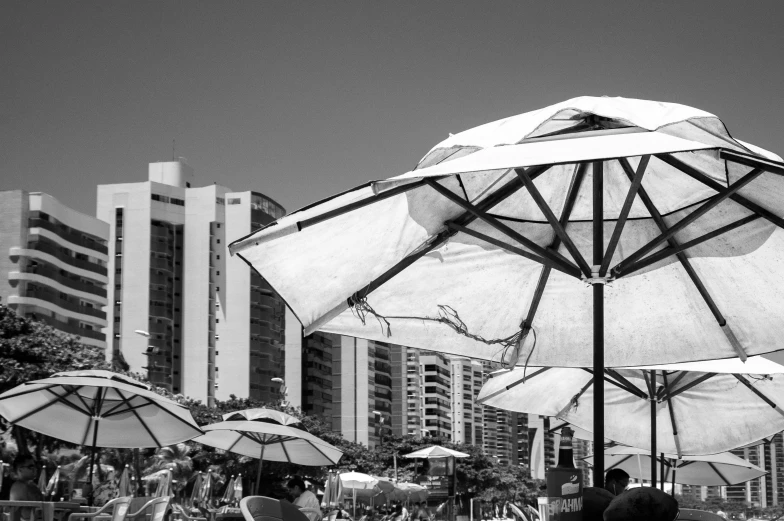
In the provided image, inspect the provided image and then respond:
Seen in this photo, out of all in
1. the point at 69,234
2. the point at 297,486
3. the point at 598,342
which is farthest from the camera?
the point at 69,234

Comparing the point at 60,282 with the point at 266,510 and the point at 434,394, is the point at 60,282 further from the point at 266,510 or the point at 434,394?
the point at 266,510

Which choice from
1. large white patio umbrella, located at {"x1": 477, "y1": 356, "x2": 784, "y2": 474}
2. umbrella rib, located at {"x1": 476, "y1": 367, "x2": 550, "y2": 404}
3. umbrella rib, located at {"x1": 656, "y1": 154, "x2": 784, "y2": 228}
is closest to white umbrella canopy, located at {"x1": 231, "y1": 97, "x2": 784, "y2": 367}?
umbrella rib, located at {"x1": 656, "y1": 154, "x2": 784, "y2": 228}

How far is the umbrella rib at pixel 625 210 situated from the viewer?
4.56 metres

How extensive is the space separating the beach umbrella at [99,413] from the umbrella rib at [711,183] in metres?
6.93

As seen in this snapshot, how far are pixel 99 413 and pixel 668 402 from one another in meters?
6.40

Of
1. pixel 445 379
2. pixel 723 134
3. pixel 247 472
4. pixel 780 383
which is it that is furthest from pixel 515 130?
pixel 445 379

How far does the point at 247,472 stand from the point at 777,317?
51.2 m

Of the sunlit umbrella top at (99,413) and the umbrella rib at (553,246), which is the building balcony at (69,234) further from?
the umbrella rib at (553,246)

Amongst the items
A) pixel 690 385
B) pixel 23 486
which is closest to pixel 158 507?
pixel 23 486

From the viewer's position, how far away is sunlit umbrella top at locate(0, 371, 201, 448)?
35.4 feet

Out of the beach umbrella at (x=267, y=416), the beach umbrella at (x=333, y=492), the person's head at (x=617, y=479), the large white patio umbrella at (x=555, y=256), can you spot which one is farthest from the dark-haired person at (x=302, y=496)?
the beach umbrella at (x=333, y=492)

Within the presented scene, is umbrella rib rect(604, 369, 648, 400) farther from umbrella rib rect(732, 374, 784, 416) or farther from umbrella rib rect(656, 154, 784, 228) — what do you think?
umbrella rib rect(656, 154, 784, 228)

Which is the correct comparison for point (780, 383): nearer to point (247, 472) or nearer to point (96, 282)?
point (247, 472)

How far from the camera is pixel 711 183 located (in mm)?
5223
